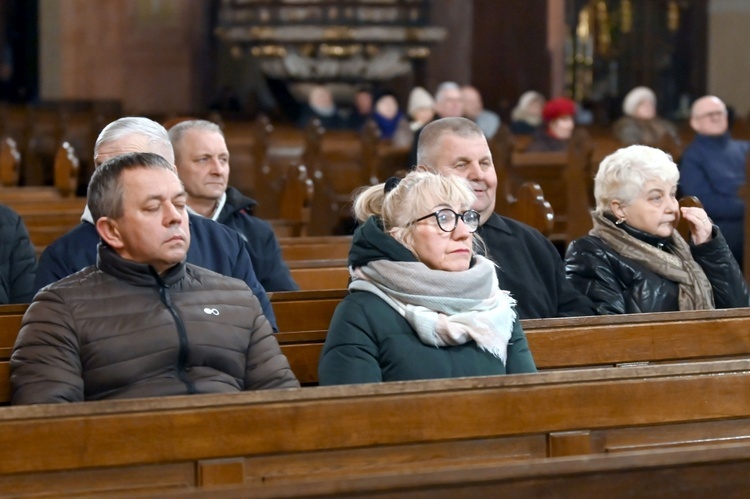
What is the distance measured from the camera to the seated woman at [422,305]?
3.12 m

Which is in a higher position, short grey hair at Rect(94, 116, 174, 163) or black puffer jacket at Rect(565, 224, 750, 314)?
short grey hair at Rect(94, 116, 174, 163)

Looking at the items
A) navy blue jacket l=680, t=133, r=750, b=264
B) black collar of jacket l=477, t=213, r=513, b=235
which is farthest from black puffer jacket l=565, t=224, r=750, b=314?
navy blue jacket l=680, t=133, r=750, b=264

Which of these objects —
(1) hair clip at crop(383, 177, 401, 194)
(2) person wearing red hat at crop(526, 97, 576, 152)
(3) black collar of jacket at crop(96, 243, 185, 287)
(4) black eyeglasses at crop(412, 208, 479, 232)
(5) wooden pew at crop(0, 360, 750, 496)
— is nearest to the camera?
(5) wooden pew at crop(0, 360, 750, 496)

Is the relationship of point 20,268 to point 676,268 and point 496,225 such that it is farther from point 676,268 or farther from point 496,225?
point 676,268

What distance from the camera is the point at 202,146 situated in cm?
461

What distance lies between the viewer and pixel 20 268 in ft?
15.0

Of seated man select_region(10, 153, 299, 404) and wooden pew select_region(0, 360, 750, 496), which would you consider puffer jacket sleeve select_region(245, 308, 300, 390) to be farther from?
wooden pew select_region(0, 360, 750, 496)

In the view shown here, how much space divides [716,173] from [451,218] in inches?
172

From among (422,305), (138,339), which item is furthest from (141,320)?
(422,305)

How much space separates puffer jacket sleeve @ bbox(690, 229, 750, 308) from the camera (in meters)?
4.19

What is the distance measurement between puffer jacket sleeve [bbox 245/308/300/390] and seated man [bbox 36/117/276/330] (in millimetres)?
499

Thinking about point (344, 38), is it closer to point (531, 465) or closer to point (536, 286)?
point (536, 286)

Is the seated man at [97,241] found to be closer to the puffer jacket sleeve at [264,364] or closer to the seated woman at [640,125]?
the puffer jacket sleeve at [264,364]

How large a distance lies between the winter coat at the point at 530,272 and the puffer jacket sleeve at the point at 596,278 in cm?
9
